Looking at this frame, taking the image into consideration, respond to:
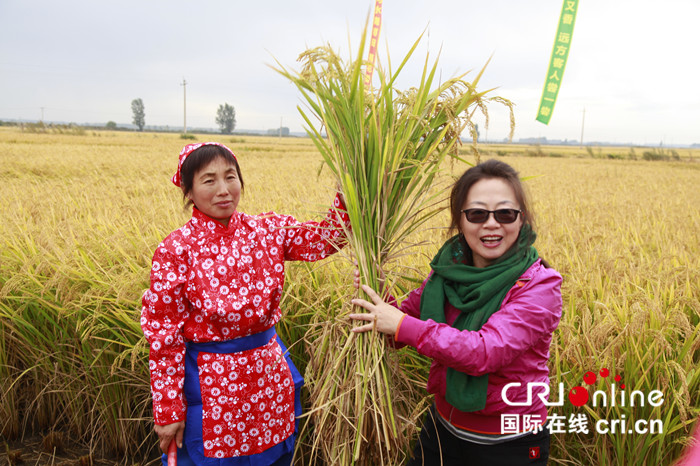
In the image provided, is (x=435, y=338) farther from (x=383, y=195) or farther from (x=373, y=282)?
A: (x=383, y=195)

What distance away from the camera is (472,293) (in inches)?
47.6

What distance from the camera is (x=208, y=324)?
1406 mm

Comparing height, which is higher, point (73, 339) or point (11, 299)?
point (11, 299)

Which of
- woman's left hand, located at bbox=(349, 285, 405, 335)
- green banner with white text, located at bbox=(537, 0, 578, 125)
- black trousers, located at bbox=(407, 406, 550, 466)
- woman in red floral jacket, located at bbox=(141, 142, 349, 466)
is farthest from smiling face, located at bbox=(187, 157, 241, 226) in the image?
green banner with white text, located at bbox=(537, 0, 578, 125)

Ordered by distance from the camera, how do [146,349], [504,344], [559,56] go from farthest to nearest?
1. [559,56]
2. [146,349]
3. [504,344]

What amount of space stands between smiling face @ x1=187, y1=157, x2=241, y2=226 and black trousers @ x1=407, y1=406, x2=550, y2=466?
3.03ft

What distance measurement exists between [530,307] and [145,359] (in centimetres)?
168

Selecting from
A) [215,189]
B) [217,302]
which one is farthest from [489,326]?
[215,189]

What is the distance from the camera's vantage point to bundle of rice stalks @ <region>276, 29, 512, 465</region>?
1301 mm

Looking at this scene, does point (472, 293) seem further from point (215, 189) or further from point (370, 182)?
point (215, 189)

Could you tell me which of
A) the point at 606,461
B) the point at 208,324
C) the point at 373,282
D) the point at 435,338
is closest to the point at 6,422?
the point at 208,324

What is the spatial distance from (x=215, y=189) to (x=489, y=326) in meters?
0.89

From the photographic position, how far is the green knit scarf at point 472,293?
3.88 ft

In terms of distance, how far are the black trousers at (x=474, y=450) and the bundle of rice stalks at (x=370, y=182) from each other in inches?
3.0
